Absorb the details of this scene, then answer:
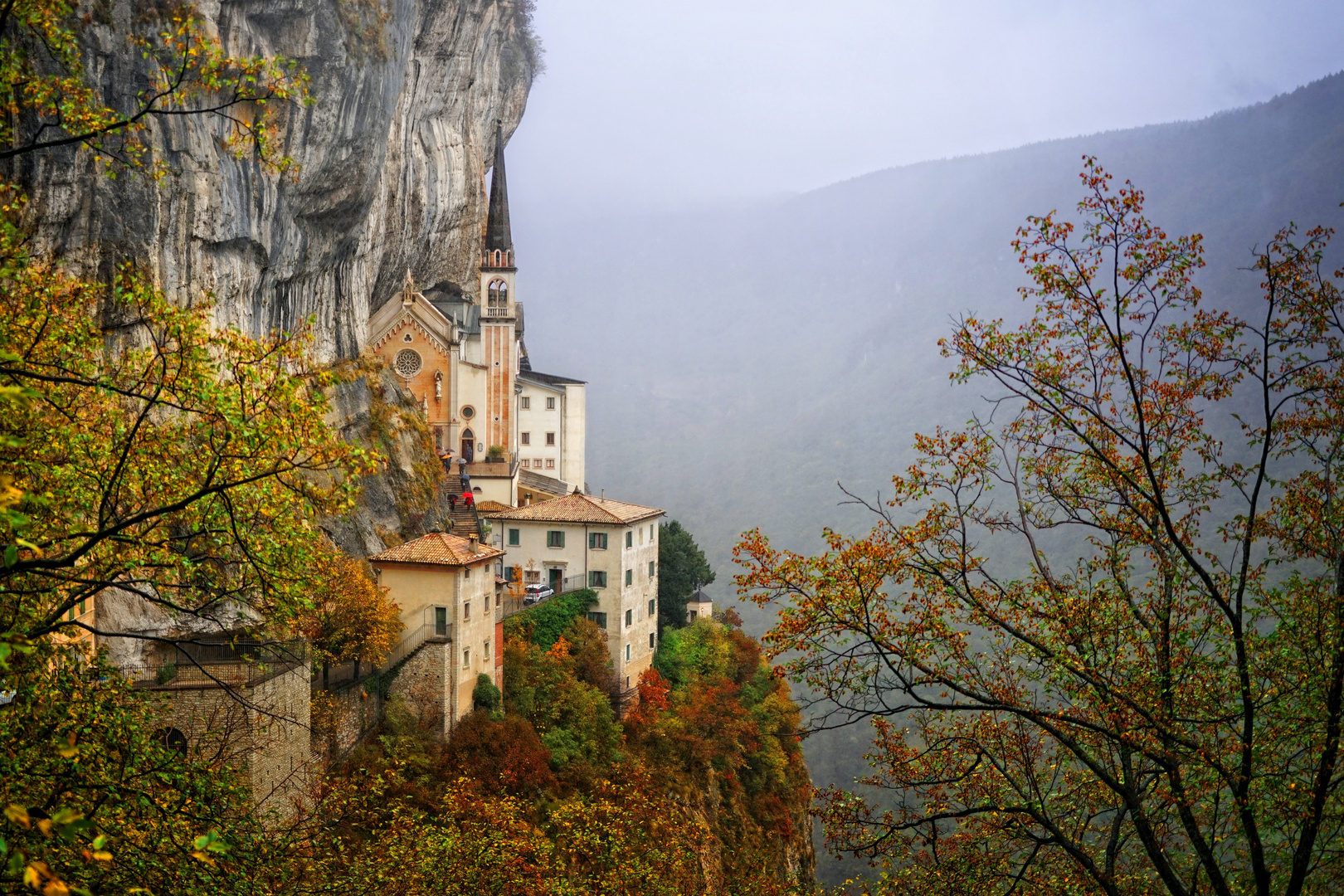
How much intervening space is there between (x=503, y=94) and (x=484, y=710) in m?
46.2

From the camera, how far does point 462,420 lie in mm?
59000

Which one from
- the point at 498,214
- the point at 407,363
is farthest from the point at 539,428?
the point at 498,214

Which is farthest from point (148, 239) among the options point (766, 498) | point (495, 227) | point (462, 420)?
point (766, 498)

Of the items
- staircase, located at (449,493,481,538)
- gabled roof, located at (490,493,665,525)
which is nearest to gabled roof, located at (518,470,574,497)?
staircase, located at (449,493,481,538)

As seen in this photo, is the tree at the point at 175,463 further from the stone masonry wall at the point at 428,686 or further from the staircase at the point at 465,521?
the staircase at the point at 465,521

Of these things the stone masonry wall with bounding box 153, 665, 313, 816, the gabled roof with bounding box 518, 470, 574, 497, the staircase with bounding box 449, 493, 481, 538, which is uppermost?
the gabled roof with bounding box 518, 470, 574, 497

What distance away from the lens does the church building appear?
56406 millimetres

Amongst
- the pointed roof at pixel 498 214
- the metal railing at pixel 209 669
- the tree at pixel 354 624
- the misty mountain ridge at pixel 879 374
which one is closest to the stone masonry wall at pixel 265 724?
the metal railing at pixel 209 669

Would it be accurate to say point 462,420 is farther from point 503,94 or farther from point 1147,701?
point 1147,701

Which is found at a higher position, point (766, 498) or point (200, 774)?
point (766, 498)

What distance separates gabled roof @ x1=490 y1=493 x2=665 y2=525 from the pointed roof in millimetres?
25875

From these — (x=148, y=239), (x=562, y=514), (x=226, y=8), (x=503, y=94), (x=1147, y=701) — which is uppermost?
(x=503, y=94)

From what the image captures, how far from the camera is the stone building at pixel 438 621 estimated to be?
2952 centimetres

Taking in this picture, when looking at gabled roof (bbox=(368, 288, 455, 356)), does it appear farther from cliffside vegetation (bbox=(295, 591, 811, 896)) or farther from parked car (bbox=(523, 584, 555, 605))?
cliffside vegetation (bbox=(295, 591, 811, 896))
